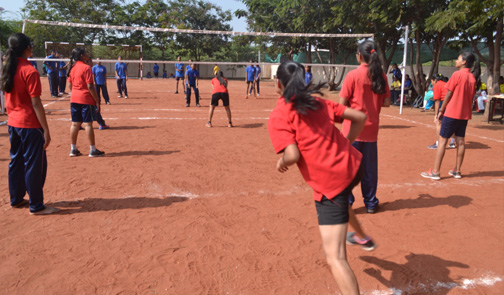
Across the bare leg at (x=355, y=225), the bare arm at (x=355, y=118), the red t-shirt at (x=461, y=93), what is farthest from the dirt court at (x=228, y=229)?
the bare arm at (x=355, y=118)

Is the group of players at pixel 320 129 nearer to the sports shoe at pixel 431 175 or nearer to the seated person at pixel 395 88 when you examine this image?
the sports shoe at pixel 431 175

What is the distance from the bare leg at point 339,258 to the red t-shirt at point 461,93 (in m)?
4.38

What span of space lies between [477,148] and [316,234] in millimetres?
6475

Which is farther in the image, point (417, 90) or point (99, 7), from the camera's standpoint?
point (99, 7)

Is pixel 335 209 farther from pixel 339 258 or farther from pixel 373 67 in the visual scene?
pixel 373 67

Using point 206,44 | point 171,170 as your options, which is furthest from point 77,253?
point 206,44

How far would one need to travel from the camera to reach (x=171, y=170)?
6.38 meters

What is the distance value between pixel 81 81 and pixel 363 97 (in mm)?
5343

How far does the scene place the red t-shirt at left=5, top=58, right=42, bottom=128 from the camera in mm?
4141

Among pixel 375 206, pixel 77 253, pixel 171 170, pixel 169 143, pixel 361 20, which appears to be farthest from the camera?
pixel 361 20

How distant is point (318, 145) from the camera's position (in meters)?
2.43

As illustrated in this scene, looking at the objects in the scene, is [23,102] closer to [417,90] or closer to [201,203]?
[201,203]

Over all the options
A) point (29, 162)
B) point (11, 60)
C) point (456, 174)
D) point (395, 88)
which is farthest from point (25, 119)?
point (395, 88)

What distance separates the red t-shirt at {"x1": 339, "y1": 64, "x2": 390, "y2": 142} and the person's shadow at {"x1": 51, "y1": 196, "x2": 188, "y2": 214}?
8.39 ft
